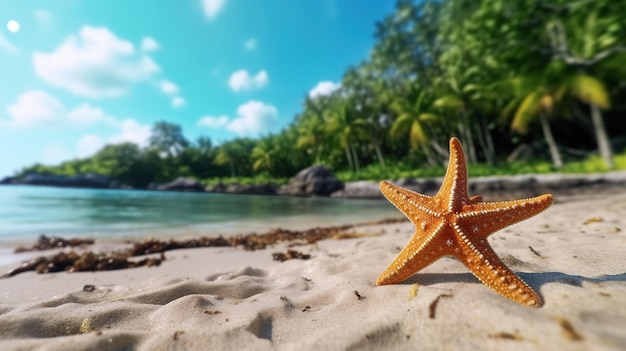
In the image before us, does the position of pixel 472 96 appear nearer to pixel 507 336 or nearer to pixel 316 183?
pixel 316 183

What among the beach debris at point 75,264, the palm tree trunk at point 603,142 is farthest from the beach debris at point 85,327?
the palm tree trunk at point 603,142

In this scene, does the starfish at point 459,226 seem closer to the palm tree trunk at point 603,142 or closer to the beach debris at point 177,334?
the beach debris at point 177,334

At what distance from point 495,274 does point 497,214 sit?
1.33 ft

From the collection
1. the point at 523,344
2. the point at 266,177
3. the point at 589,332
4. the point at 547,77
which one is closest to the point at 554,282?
the point at 589,332

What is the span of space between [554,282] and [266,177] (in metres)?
58.3

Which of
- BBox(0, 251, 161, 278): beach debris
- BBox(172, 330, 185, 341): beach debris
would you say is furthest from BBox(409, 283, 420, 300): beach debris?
BBox(0, 251, 161, 278): beach debris

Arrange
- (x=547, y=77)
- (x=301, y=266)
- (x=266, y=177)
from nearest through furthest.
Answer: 1. (x=301, y=266)
2. (x=547, y=77)
3. (x=266, y=177)

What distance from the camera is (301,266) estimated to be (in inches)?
152

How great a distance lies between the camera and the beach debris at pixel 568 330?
126cm

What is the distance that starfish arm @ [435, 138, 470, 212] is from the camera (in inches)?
88.0

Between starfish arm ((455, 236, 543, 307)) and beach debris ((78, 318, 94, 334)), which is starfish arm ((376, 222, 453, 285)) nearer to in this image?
starfish arm ((455, 236, 543, 307))

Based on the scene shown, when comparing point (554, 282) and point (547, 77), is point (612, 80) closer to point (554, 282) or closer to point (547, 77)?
point (547, 77)

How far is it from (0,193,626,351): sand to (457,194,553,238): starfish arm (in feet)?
1.26

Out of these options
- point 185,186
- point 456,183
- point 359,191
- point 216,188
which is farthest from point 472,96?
point 185,186
